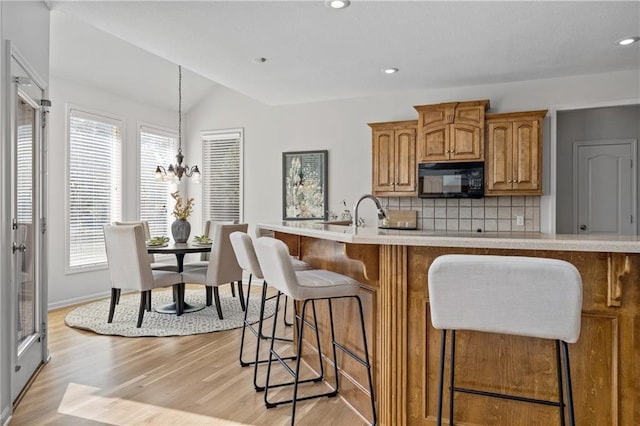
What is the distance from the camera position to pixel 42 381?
286cm

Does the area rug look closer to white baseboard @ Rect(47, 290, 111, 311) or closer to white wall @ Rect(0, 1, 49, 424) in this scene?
white baseboard @ Rect(47, 290, 111, 311)

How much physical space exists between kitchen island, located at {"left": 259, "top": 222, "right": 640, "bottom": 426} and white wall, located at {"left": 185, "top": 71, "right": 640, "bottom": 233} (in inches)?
129

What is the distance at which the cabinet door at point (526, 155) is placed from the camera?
4.52m

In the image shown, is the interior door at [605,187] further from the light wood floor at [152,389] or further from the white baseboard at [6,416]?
the white baseboard at [6,416]

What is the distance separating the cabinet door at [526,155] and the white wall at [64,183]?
5015mm

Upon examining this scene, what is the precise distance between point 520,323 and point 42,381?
2.99 m

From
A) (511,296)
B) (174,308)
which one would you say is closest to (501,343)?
(511,296)

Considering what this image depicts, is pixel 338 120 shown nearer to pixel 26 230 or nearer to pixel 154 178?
pixel 154 178

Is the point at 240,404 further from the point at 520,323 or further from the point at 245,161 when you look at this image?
the point at 245,161

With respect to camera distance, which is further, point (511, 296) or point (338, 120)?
point (338, 120)

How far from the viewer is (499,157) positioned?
183 inches

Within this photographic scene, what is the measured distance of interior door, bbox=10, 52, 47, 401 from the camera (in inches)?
99.0

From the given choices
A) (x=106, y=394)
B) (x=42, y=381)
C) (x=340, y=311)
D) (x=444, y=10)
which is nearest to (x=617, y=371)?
(x=340, y=311)

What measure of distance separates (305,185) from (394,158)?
1.44m
